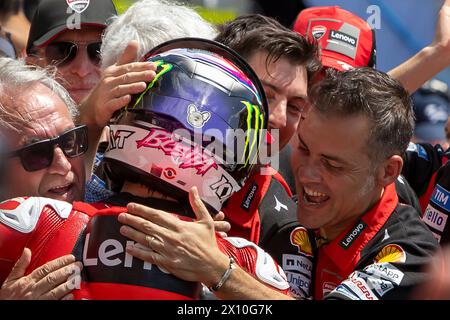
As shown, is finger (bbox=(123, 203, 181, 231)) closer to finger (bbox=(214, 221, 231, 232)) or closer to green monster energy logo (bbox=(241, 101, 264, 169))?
finger (bbox=(214, 221, 231, 232))

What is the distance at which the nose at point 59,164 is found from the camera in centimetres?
313

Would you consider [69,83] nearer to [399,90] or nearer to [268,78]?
[268,78]

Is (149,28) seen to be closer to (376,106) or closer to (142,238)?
(376,106)

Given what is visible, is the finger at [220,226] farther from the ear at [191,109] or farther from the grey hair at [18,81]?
the grey hair at [18,81]

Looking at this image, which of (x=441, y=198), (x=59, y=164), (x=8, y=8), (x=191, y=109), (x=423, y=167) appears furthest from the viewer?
(x=8, y=8)

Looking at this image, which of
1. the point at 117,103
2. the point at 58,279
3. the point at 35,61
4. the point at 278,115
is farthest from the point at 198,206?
the point at 35,61

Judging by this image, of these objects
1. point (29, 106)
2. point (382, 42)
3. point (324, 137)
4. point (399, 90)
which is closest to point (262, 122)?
point (324, 137)

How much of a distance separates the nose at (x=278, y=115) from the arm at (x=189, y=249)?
44.5 inches

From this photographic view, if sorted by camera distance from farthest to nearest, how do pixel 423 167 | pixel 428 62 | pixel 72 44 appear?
pixel 428 62 < pixel 72 44 < pixel 423 167

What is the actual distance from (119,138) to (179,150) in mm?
229

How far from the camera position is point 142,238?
249cm

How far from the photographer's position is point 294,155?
338 cm

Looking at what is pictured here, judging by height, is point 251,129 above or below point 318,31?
above

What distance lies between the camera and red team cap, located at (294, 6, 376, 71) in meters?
4.40
